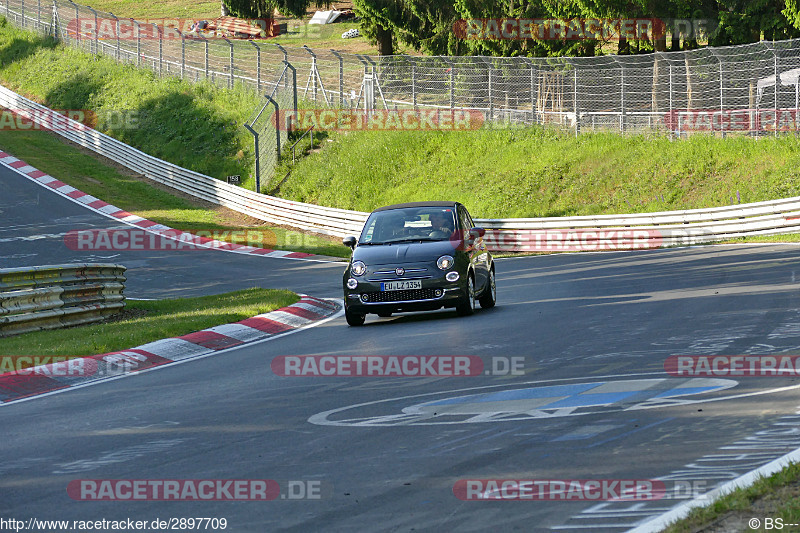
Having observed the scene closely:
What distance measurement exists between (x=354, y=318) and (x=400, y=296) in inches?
28.8

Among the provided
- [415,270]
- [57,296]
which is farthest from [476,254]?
[57,296]

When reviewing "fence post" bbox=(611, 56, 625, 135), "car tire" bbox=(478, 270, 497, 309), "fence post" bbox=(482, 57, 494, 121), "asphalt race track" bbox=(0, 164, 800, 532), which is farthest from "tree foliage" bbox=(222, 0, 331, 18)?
"asphalt race track" bbox=(0, 164, 800, 532)

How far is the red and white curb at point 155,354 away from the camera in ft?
32.7

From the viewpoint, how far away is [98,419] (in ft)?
26.1

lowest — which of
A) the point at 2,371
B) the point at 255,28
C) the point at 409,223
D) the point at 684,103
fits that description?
the point at 2,371

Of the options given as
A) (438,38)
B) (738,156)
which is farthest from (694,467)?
(438,38)

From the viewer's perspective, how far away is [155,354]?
1165 centimetres

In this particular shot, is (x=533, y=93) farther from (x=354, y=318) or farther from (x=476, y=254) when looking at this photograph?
(x=354, y=318)

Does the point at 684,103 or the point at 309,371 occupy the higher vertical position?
the point at 684,103

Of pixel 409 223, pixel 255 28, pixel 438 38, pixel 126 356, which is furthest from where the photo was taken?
pixel 255 28

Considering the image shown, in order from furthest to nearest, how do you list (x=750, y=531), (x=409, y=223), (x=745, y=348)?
(x=409, y=223), (x=745, y=348), (x=750, y=531)

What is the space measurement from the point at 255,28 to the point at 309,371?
208 ft

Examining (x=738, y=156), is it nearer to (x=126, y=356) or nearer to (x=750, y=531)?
(x=126, y=356)

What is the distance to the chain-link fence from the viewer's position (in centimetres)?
2808
